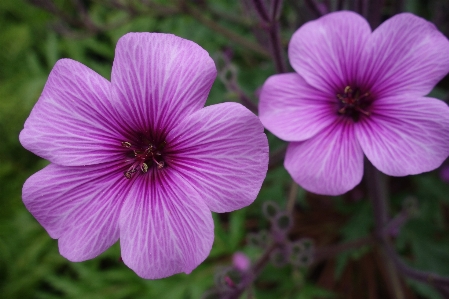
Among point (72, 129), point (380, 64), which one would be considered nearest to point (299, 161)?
point (380, 64)

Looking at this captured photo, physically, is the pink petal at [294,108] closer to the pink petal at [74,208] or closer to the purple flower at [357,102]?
the purple flower at [357,102]

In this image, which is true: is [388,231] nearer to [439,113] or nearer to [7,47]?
[439,113]

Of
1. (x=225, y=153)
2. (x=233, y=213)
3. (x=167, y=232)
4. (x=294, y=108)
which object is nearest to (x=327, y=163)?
(x=294, y=108)

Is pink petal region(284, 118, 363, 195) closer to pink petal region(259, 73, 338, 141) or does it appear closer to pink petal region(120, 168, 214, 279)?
pink petal region(259, 73, 338, 141)

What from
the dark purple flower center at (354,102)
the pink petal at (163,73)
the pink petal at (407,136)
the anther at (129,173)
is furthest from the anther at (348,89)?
the anther at (129,173)

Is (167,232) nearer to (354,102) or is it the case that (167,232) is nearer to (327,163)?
(327,163)

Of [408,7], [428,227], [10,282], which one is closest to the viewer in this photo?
[408,7]
